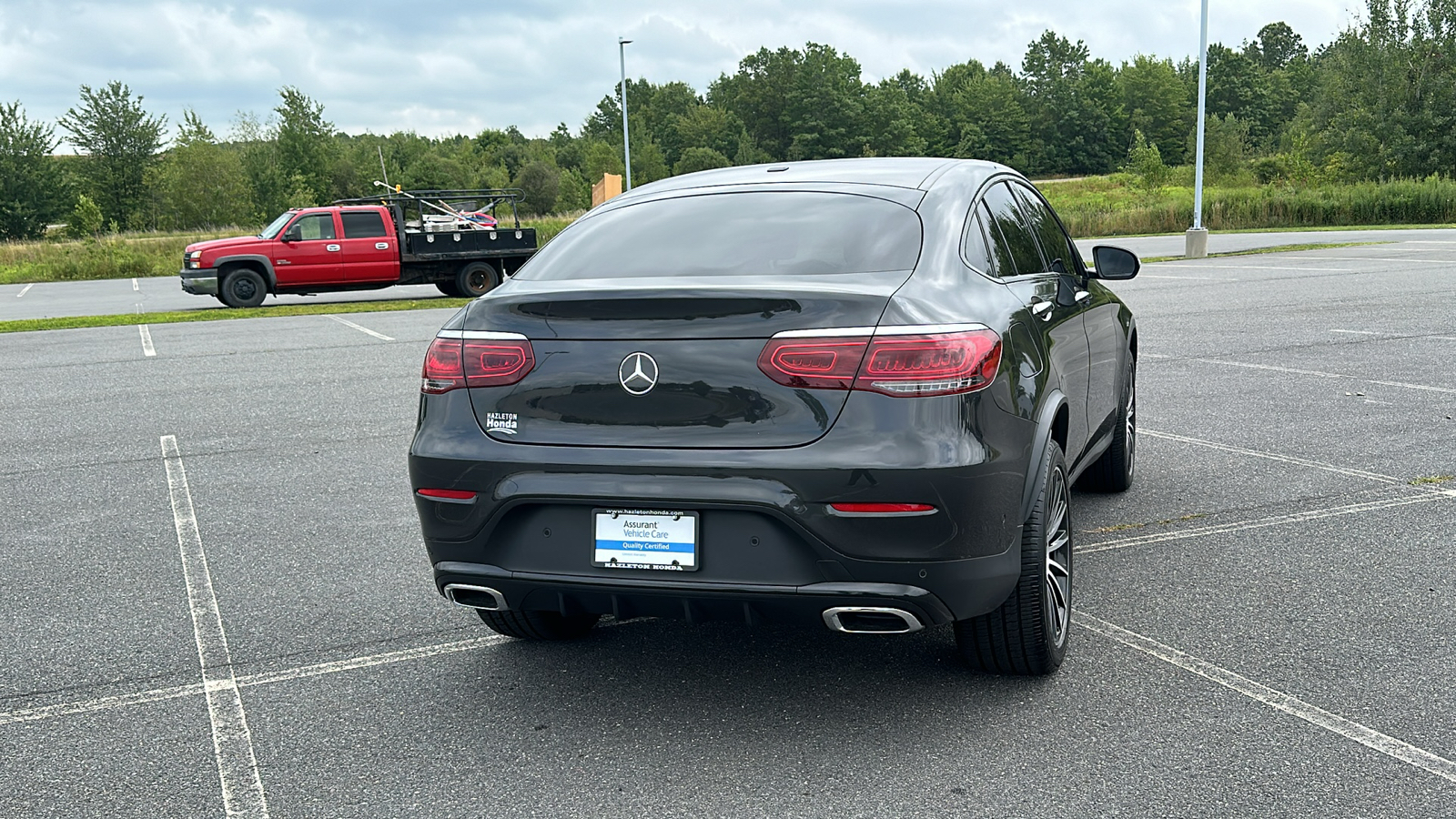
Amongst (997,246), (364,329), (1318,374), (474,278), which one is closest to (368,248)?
(474,278)

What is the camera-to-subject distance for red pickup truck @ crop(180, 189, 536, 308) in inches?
865

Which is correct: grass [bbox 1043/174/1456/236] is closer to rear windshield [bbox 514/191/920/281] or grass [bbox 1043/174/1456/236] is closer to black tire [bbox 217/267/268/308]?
black tire [bbox 217/267/268/308]

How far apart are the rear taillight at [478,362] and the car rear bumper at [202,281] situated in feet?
65.1

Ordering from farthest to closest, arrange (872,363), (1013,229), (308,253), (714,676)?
(308,253) < (1013,229) < (714,676) < (872,363)

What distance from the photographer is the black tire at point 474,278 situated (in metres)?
23.2

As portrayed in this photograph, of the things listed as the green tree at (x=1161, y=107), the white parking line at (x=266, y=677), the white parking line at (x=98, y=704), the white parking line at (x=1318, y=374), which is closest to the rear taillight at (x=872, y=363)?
the white parking line at (x=266, y=677)

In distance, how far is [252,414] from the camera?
31.0 feet

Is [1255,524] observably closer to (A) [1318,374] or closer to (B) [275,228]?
(A) [1318,374]

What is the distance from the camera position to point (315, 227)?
2250cm

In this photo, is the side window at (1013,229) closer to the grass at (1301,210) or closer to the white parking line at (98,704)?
the white parking line at (98,704)

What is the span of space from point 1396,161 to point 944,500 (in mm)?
61166

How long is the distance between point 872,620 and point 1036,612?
2.03ft

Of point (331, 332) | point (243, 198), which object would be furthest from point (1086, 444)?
point (243, 198)

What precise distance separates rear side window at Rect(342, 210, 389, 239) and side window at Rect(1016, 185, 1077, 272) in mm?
18888
